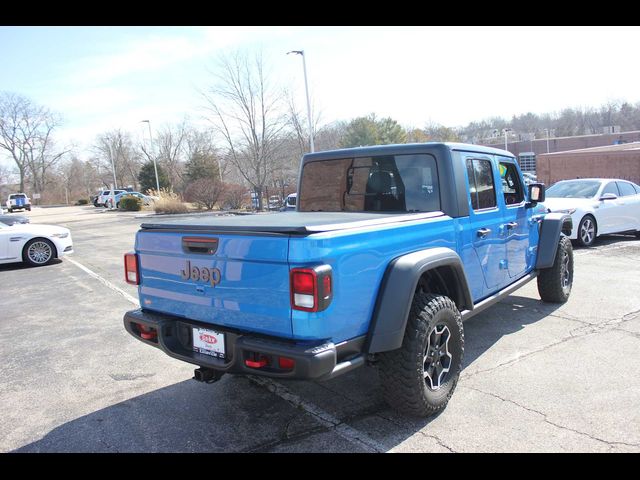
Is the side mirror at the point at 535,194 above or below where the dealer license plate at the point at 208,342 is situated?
above

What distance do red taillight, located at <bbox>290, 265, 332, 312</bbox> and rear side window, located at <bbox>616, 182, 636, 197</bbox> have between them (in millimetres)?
10638

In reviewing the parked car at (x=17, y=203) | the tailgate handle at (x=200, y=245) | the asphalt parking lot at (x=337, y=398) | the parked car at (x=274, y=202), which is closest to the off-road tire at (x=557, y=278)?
the asphalt parking lot at (x=337, y=398)

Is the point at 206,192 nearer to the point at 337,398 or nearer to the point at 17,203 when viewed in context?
the point at 337,398

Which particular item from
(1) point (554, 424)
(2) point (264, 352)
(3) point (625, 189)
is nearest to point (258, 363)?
(2) point (264, 352)

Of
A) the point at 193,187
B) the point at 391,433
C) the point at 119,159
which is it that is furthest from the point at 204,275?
the point at 119,159

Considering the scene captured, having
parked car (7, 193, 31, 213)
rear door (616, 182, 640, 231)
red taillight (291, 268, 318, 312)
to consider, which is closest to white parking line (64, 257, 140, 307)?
red taillight (291, 268, 318, 312)

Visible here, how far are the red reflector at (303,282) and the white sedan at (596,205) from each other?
852 centimetres

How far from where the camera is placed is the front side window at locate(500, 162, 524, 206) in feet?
16.0

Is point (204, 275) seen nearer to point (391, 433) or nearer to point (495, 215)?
point (391, 433)

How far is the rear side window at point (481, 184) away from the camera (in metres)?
4.14

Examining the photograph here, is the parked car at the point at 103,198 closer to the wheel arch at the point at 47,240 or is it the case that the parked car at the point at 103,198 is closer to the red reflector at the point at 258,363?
the wheel arch at the point at 47,240

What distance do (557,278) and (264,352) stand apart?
4418mm

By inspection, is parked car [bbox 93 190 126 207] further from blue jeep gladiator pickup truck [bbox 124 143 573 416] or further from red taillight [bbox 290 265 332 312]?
red taillight [bbox 290 265 332 312]

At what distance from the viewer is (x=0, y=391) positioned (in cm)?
415
